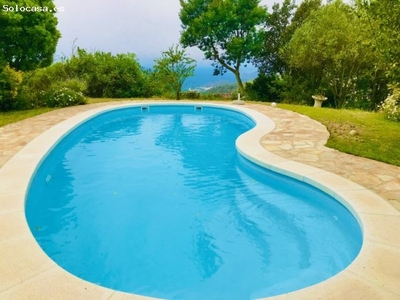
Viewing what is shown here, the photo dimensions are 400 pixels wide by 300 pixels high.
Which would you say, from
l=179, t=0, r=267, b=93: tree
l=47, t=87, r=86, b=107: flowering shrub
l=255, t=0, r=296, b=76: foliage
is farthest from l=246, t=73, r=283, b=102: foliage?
l=47, t=87, r=86, b=107: flowering shrub

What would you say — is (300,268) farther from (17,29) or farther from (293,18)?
(293,18)

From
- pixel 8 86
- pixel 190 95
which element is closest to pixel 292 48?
pixel 190 95

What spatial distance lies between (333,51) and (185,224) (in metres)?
14.0

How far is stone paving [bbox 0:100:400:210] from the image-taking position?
5.41 metres

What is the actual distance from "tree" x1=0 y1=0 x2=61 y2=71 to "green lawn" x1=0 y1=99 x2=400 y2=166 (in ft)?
6.27

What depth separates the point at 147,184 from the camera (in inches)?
256

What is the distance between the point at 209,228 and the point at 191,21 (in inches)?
800

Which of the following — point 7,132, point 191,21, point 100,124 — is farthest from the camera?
point 191,21

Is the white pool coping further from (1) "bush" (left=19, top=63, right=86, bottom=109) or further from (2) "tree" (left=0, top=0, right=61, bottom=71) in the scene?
(1) "bush" (left=19, top=63, right=86, bottom=109)

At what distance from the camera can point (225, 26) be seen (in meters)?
21.6

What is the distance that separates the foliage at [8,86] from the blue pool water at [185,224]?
15.1ft

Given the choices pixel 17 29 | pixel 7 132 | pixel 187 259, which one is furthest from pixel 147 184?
pixel 17 29

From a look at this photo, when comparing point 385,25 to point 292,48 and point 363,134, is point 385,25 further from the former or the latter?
point 292,48

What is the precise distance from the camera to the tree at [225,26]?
2106 centimetres
